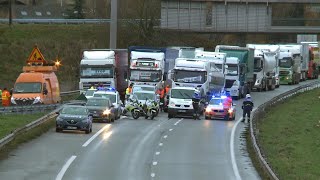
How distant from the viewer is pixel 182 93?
150 ft

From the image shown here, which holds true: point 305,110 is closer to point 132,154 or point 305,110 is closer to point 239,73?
point 239,73

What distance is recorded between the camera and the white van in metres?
45.2

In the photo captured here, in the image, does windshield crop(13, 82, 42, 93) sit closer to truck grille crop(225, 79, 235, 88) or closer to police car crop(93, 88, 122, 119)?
police car crop(93, 88, 122, 119)

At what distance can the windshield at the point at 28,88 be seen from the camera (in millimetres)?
44500

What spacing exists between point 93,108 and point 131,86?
10773 mm

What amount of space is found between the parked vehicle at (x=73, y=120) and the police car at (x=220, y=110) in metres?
12.3

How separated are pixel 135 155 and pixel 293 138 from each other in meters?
11.8

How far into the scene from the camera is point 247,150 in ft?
99.3

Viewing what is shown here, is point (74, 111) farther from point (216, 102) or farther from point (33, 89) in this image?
point (216, 102)

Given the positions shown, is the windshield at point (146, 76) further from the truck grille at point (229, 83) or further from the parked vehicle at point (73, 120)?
the parked vehicle at point (73, 120)

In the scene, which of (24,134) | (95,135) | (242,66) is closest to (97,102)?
(95,135)

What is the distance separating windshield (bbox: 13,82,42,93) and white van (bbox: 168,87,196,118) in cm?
828

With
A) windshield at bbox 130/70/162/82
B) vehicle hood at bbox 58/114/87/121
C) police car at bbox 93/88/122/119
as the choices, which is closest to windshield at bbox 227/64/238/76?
windshield at bbox 130/70/162/82

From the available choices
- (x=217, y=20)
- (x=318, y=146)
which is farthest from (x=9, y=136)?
(x=217, y=20)
